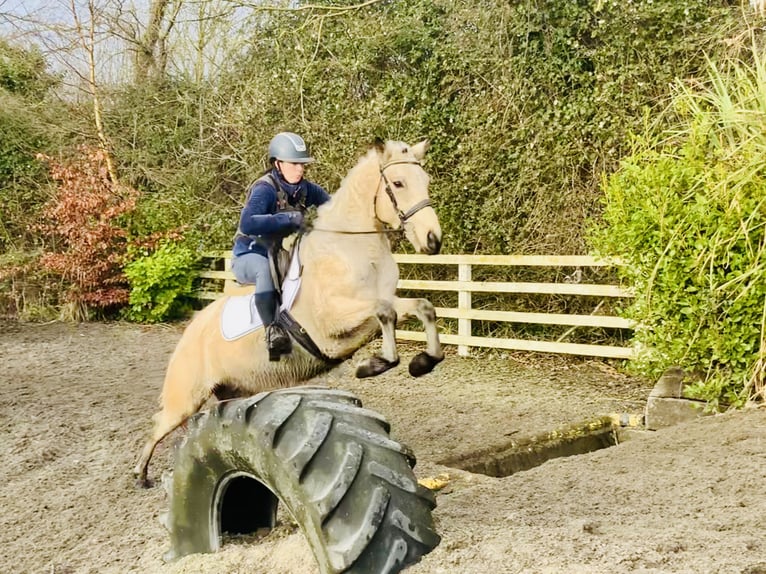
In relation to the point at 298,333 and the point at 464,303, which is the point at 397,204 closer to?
the point at 298,333

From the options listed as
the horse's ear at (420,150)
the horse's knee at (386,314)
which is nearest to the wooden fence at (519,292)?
the horse's ear at (420,150)

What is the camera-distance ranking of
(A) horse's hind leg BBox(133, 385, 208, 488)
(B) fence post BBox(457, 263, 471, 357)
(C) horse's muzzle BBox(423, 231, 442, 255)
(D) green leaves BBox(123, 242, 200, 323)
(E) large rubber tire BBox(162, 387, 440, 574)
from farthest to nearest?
(D) green leaves BBox(123, 242, 200, 323) < (B) fence post BBox(457, 263, 471, 357) < (A) horse's hind leg BBox(133, 385, 208, 488) < (C) horse's muzzle BBox(423, 231, 442, 255) < (E) large rubber tire BBox(162, 387, 440, 574)

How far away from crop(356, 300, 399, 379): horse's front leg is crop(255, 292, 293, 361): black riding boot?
0.61m

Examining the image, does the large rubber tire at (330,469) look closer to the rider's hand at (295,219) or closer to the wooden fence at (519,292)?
the rider's hand at (295,219)

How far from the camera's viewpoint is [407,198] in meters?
4.10

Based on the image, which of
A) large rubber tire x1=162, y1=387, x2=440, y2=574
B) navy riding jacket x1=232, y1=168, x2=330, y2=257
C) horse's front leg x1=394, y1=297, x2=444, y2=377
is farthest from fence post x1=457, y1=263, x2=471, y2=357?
large rubber tire x1=162, y1=387, x2=440, y2=574

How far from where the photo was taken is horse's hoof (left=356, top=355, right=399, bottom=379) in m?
3.84

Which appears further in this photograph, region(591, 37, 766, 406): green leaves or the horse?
region(591, 37, 766, 406): green leaves

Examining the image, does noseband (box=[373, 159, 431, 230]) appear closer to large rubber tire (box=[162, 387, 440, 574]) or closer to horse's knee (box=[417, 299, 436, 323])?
horse's knee (box=[417, 299, 436, 323])

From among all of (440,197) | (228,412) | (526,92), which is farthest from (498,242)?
(228,412)

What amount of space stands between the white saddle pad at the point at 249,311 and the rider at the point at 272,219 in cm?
7

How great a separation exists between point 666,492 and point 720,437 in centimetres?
124

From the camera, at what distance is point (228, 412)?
2363 mm

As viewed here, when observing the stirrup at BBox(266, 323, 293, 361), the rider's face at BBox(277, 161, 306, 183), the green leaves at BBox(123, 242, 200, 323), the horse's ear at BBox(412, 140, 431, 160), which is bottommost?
the green leaves at BBox(123, 242, 200, 323)
